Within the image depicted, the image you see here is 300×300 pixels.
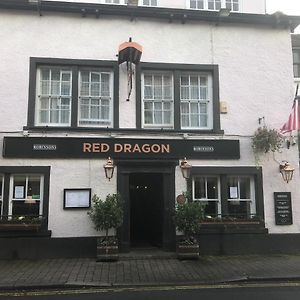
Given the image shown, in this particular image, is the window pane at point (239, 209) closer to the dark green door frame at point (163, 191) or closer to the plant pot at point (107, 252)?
the dark green door frame at point (163, 191)

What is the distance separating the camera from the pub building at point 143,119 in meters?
12.1

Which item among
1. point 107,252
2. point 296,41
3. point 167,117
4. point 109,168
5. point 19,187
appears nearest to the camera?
point 107,252

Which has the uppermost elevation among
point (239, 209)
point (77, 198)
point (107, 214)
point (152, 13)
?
point (152, 13)

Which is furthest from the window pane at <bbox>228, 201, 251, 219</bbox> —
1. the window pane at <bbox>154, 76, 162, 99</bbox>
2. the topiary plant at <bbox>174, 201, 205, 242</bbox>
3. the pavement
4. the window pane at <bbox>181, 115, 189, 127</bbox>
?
the window pane at <bbox>154, 76, 162, 99</bbox>

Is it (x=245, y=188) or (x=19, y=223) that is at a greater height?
(x=245, y=188)

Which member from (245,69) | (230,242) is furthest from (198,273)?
(245,69)

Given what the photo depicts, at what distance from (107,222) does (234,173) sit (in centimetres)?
413

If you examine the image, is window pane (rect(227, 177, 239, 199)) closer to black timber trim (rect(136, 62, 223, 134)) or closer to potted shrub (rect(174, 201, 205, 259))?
potted shrub (rect(174, 201, 205, 259))

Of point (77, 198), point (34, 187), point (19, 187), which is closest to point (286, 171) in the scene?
point (77, 198)

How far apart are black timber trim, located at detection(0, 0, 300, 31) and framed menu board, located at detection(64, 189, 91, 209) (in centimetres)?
522

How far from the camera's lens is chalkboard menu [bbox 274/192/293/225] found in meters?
12.9

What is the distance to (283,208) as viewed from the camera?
42.5 ft

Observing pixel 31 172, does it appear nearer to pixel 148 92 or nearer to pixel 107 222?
pixel 107 222

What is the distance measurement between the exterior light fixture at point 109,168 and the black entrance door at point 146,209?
5.21 feet
